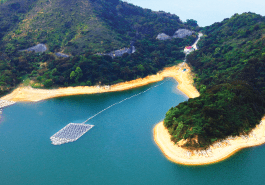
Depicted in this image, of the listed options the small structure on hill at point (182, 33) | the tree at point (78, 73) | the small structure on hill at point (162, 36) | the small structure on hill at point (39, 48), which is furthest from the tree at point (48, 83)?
the small structure on hill at point (182, 33)

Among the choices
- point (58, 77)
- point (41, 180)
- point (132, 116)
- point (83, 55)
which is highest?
point (83, 55)

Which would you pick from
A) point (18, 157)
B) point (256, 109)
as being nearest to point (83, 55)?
point (18, 157)

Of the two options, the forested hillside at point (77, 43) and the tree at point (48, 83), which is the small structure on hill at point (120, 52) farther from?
the tree at point (48, 83)

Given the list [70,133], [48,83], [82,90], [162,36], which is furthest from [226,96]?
[162,36]

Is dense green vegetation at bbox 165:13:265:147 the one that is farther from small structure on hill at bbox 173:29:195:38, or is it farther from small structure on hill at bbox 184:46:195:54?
small structure on hill at bbox 173:29:195:38

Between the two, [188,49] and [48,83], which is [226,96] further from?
[188,49]

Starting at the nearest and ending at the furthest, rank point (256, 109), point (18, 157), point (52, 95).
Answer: point (18, 157), point (256, 109), point (52, 95)

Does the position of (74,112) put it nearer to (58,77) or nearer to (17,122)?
(17,122)
